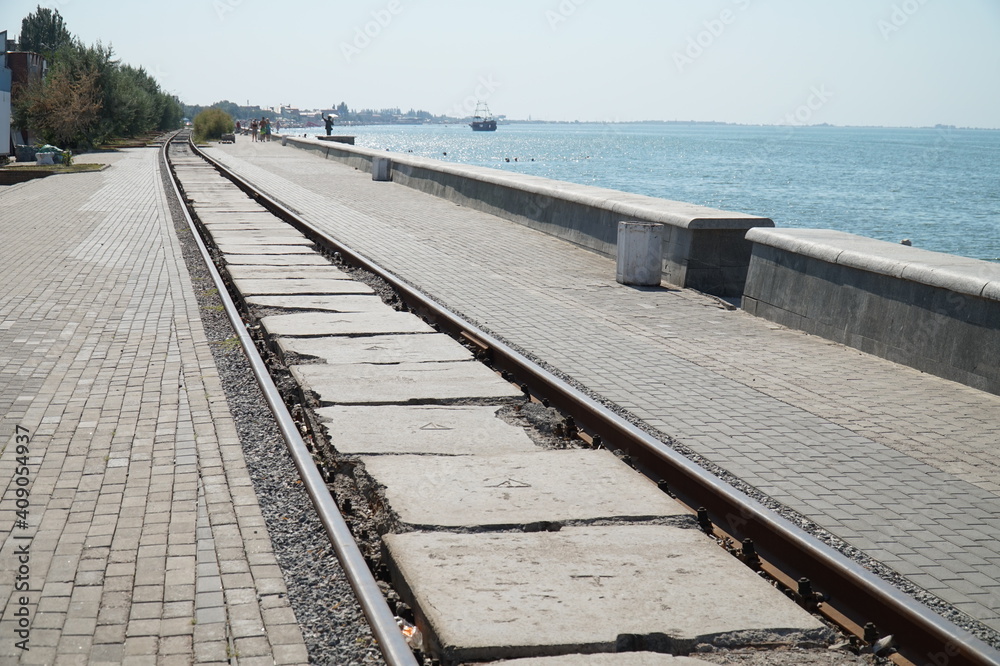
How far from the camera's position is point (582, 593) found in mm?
3918

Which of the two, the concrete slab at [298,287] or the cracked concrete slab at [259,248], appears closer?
the concrete slab at [298,287]

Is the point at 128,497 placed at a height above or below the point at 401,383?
below

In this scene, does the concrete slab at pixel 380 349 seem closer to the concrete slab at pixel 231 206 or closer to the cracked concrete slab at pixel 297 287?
the cracked concrete slab at pixel 297 287

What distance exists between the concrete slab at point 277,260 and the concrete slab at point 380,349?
4720mm

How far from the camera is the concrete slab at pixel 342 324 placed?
888 centimetres

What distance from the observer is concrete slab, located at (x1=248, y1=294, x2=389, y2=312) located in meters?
9.98

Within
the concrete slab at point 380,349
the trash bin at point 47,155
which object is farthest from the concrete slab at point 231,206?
the trash bin at point 47,155

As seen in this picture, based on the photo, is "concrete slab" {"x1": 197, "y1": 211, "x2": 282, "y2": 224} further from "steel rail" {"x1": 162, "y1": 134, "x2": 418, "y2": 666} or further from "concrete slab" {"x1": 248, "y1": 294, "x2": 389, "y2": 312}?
"steel rail" {"x1": 162, "y1": 134, "x2": 418, "y2": 666}

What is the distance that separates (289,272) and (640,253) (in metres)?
4.31

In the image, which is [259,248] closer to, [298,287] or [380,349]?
[298,287]

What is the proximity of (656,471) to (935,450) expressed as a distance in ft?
6.08

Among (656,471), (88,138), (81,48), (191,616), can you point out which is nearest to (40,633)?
(191,616)

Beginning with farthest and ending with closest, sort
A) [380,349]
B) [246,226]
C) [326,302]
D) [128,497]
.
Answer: [246,226]
[326,302]
[380,349]
[128,497]

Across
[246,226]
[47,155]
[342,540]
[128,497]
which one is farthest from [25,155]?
[342,540]
